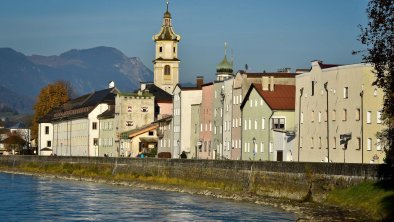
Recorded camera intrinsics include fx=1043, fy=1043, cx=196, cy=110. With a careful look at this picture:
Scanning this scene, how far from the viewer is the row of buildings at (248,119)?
272 feet

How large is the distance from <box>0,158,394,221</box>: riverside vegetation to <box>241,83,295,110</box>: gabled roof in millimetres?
13305

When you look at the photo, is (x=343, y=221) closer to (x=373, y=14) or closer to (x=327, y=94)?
(x=373, y=14)

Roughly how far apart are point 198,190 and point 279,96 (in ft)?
75.3

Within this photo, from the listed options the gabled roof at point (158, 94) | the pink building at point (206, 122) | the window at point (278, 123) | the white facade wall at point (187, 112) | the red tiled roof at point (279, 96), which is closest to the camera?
the window at point (278, 123)

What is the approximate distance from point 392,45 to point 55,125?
14648cm

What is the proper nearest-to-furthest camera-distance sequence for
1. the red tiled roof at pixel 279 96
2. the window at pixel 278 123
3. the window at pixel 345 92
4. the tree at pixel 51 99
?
the window at pixel 345 92 < the window at pixel 278 123 < the red tiled roof at pixel 279 96 < the tree at pixel 51 99

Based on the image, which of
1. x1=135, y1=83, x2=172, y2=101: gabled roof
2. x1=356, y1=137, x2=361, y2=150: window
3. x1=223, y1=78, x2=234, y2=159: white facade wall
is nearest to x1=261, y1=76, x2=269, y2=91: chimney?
x1=223, y1=78, x2=234, y2=159: white facade wall

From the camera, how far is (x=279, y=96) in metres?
103

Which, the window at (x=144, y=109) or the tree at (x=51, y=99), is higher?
the tree at (x=51, y=99)

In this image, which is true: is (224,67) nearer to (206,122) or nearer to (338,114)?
(206,122)

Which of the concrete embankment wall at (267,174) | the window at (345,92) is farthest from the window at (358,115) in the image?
the concrete embankment wall at (267,174)

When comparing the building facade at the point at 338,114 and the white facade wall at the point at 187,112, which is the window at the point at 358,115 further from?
the white facade wall at the point at 187,112

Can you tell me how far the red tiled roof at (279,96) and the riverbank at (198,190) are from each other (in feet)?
45.6

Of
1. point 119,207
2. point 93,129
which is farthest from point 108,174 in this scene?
point 93,129
